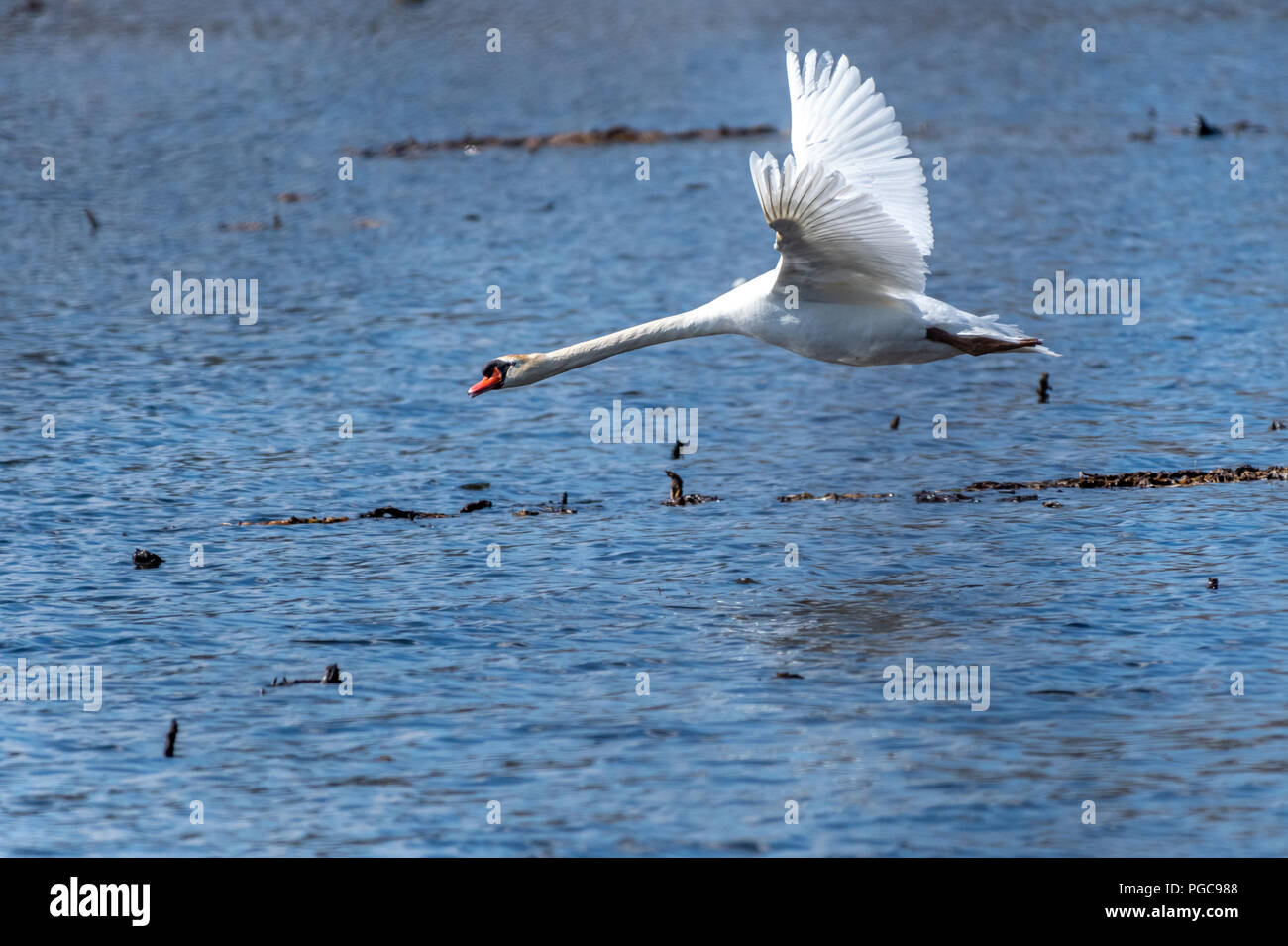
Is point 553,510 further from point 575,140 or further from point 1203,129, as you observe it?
point 1203,129

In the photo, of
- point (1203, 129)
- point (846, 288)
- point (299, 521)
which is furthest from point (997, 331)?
point (1203, 129)

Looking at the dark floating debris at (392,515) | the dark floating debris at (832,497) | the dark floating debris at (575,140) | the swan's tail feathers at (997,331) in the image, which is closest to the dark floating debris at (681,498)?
the dark floating debris at (832,497)

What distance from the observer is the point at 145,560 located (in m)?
12.7

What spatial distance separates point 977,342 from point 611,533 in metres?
3.24

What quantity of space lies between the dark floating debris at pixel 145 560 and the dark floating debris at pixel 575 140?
22.7 meters

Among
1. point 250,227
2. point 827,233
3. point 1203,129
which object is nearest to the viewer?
point 827,233

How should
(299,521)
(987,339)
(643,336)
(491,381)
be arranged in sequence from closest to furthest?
(987,339) → (643,336) → (491,381) → (299,521)

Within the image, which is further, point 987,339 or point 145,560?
point 145,560

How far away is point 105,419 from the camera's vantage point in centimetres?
1716

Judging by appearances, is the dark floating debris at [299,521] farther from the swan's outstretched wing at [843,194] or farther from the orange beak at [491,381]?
the swan's outstretched wing at [843,194]

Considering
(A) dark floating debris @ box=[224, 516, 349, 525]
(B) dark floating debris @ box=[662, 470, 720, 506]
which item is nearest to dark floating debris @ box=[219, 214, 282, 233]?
(A) dark floating debris @ box=[224, 516, 349, 525]

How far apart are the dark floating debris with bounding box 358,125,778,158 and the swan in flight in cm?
2281

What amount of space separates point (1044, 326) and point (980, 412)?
400 cm
